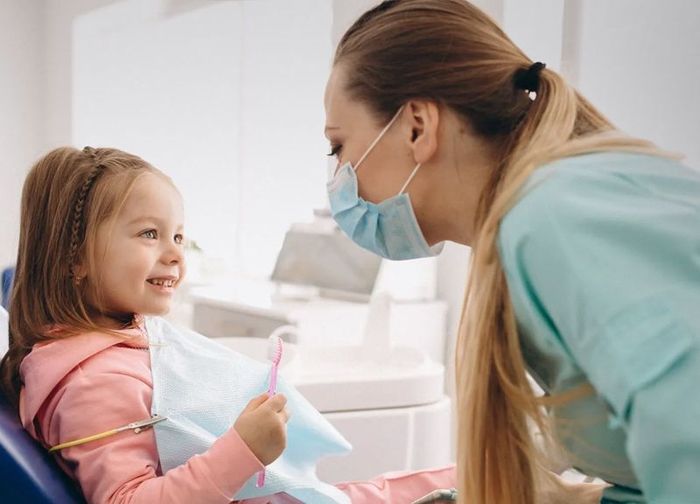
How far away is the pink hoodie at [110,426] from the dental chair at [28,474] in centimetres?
3

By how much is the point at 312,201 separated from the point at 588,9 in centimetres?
205

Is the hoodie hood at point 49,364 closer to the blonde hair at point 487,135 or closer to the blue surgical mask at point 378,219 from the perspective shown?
the blue surgical mask at point 378,219

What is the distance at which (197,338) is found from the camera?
1.44 m

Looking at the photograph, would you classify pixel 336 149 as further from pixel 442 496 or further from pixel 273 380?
pixel 442 496

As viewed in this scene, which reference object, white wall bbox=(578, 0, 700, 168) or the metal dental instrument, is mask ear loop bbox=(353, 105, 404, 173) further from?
white wall bbox=(578, 0, 700, 168)

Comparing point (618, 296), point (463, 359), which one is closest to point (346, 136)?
point (463, 359)

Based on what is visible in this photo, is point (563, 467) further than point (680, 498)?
Yes

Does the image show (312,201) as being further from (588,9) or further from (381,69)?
(381,69)

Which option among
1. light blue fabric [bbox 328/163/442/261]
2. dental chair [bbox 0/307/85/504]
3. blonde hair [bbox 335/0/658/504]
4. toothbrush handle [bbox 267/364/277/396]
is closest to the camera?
blonde hair [bbox 335/0/658/504]

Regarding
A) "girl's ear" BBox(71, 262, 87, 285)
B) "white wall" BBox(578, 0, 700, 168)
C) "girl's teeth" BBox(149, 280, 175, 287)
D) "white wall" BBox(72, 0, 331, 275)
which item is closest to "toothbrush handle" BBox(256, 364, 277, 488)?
"girl's teeth" BBox(149, 280, 175, 287)

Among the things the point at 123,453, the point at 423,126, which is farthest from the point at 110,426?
the point at 423,126

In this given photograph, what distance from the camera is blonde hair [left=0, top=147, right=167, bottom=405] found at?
48.6 inches

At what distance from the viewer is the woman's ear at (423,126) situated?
102 centimetres

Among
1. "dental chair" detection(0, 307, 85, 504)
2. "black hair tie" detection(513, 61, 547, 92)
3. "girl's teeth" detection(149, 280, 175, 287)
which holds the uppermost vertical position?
"black hair tie" detection(513, 61, 547, 92)
